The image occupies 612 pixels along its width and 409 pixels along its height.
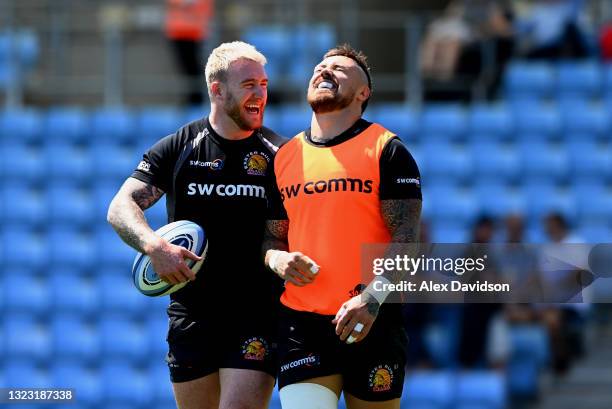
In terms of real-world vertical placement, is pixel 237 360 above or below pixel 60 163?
below

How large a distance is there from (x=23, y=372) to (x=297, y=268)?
6707mm

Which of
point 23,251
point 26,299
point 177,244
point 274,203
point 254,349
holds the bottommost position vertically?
point 254,349

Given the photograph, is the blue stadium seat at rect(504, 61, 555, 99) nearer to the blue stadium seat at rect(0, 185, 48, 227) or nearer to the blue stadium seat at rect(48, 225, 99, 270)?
the blue stadium seat at rect(48, 225, 99, 270)

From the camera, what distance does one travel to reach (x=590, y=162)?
10.8 metres

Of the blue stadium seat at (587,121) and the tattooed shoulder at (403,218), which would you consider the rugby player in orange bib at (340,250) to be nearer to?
the tattooed shoulder at (403,218)

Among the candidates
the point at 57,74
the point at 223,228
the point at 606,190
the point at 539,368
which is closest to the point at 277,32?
the point at 57,74

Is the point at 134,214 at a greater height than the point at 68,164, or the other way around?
the point at 68,164

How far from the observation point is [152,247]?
200 inches

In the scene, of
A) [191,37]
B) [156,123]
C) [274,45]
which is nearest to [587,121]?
[274,45]

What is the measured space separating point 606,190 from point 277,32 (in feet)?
11.7

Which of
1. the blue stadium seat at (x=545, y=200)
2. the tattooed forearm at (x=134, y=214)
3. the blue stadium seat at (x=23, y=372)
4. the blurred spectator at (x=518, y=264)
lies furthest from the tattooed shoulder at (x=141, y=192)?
the blue stadium seat at (x=23, y=372)

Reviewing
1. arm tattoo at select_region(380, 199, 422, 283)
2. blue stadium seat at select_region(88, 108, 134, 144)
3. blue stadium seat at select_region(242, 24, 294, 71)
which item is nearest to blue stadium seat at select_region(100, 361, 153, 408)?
blue stadium seat at select_region(88, 108, 134, 144)

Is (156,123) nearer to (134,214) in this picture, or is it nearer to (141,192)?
(141,192)

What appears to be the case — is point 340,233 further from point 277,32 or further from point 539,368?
point 277,32
